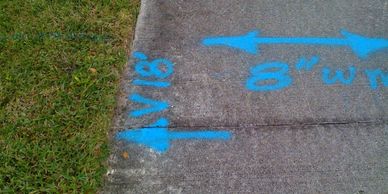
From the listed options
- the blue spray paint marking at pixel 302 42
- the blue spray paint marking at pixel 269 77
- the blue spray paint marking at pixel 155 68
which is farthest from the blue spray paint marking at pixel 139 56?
the blue spray paint marking at pixel 269 77

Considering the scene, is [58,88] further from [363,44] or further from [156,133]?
[363,44]

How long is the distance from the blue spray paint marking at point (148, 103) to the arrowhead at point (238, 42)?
2.20 ft

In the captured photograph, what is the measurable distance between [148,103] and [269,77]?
2.80ft

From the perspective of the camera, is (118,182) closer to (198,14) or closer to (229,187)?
(229,187)

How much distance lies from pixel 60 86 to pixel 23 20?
0.80 meters

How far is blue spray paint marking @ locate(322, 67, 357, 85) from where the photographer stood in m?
2.99

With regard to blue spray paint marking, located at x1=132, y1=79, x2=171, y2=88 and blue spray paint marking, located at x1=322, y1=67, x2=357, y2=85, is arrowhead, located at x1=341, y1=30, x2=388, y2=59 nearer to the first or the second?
blue spray paint marking, located at x1=322, y1=67, x2=357, y2=85

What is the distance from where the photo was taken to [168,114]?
276 cm

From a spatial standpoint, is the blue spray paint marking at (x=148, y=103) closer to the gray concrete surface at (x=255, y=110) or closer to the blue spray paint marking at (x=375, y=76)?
the gray concrete surface at (x=255, y=110)

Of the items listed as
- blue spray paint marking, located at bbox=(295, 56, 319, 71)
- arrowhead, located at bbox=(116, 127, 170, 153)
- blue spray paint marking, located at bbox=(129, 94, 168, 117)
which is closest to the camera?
arrowhead, located at bbox=(116, 127, 170, 153)

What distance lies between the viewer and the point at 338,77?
3.02m

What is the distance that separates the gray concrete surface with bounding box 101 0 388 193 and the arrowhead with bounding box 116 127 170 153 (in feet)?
0.14

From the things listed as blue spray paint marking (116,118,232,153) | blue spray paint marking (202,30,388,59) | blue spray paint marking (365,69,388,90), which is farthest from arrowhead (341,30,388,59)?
blue spray paint marking (116,118,232,153)

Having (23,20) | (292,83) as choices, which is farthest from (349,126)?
(23,20)
